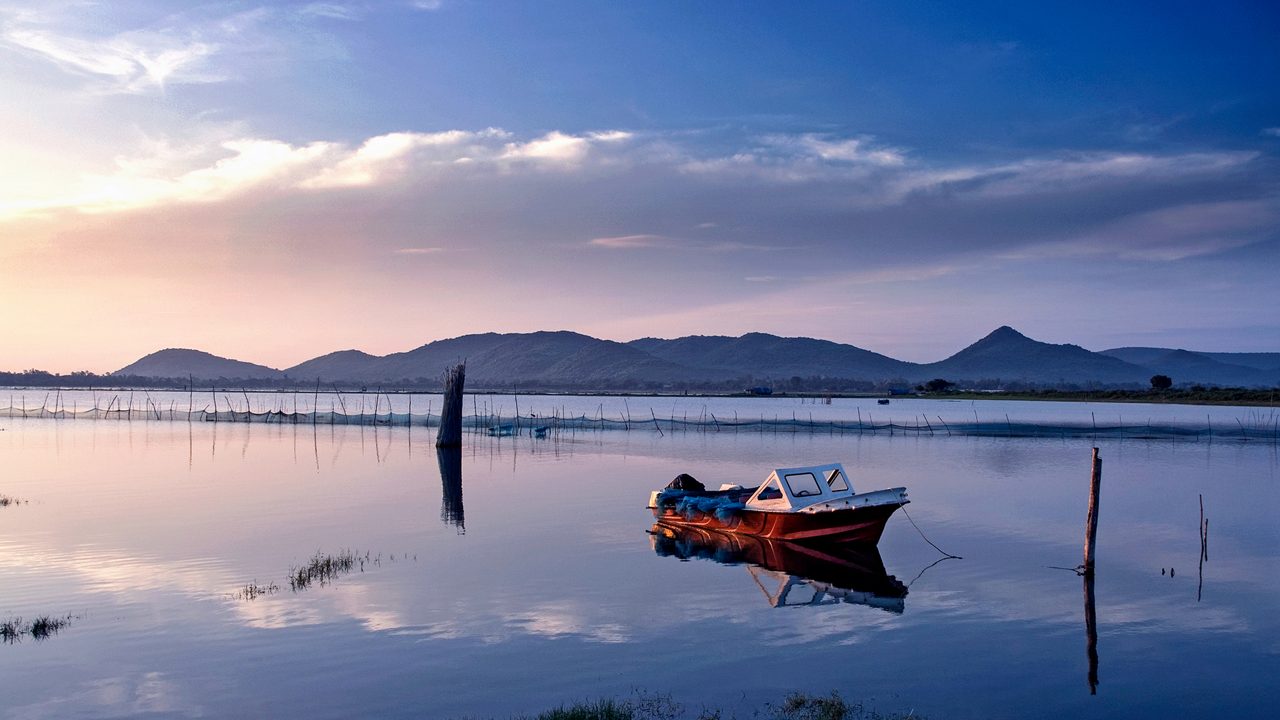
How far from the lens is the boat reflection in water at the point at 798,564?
1966cm

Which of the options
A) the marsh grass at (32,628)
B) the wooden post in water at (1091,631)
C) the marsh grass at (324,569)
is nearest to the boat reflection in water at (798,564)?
the wooden post in water at (1091,631)

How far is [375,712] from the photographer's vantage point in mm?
12539

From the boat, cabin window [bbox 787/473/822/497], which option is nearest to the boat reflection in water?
the boat

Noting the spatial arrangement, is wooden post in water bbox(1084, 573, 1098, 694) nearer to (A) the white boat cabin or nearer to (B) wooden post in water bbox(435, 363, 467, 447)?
(A) the white boat cabin

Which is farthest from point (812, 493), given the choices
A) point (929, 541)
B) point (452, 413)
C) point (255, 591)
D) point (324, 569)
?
point (452, 413)

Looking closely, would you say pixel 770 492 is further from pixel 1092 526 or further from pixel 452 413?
pixel 452 413

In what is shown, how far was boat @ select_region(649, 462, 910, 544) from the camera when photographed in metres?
24.8

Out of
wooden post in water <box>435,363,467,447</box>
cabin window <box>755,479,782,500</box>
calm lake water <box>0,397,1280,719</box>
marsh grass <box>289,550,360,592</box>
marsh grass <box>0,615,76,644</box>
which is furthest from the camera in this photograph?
wooden post in water <box>435,363,467,447</box>

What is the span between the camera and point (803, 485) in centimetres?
2723

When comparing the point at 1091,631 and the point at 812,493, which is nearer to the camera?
the point at 1091,631

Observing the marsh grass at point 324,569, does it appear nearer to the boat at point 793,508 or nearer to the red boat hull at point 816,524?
the boat at point 793,508

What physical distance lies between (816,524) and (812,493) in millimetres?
1576

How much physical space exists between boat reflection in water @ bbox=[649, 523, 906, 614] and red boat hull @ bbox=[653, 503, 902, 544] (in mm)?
215

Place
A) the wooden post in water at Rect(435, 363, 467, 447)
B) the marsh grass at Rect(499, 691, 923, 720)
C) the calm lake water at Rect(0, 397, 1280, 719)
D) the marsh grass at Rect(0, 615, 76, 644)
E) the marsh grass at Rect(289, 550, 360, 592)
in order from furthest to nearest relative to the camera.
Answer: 1. the wooden post in water at Rect(435, 363, 467, 447)
2. the marsh grass at Rect(289, 550, 360, 592)
3. the marsh grass at Rect(0, 615, 76, 644)
4. the calm lake water at Rect(0, 397, 1280, 719)
5. the marsh grass at Rect(499, 691, 923, 720)
